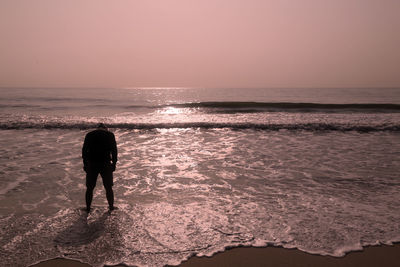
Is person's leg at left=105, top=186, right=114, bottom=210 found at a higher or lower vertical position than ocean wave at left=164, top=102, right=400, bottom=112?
lower

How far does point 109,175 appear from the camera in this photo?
596 centimetres

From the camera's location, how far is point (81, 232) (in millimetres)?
5082

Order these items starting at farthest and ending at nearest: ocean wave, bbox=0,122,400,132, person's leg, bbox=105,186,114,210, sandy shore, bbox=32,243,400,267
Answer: ocean wave, bbox=0,122,400,132
person's leg, bbox=105,186,114,210
sandy shore, bbox=32,243,400,267

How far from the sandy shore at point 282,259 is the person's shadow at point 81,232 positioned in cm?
55

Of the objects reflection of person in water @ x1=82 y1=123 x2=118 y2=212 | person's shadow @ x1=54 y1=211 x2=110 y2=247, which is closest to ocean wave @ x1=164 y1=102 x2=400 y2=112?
reflection of person in water @ x1=82 y1=123 x2=118 y2=212

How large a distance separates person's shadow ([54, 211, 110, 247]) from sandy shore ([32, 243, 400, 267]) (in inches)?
21.7

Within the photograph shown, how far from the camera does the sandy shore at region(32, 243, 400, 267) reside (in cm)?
407

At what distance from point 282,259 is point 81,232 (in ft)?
11.0

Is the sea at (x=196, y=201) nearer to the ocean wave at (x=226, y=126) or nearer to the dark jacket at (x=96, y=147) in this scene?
the dark jacket at (x=96, y=147)

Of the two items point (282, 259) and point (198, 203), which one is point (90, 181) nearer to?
point (198, 203)

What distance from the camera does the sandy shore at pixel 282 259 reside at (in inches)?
160

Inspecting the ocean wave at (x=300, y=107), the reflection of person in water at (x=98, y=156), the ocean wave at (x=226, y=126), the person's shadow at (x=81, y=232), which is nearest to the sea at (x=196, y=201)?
the person's shadow at (x=81, y=232)

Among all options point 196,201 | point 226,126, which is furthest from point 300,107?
point 196,201

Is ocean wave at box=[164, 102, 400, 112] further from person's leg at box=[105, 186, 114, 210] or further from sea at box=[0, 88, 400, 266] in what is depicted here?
person's leg at box=[105, 186, 114, 210]
